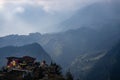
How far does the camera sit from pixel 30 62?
176m

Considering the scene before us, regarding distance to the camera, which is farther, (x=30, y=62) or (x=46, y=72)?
(x=30, y=62)

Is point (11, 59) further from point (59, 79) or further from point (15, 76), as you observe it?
point (59, 79)

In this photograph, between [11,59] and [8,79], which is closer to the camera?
[8,79]

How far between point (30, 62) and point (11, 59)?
22828 millimetres

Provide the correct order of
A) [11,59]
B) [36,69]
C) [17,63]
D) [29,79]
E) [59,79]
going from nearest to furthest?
[59,79], [29,79], [36,69], [17,63], [11,59]

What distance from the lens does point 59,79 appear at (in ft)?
405

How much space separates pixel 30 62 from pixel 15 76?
37379 mm

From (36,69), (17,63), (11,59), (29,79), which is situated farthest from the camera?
(11,59)

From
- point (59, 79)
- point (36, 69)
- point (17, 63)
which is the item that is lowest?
point (59, 79)

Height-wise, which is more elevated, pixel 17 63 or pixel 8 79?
→ pixel 17 63

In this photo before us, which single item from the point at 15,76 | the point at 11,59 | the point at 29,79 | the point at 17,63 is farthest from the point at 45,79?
the point at 11,59

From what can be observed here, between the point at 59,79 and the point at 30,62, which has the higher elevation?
the point at 30,62

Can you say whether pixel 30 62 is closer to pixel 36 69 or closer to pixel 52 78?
pixel 36 69

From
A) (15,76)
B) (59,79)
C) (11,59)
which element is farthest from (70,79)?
(11,59)
